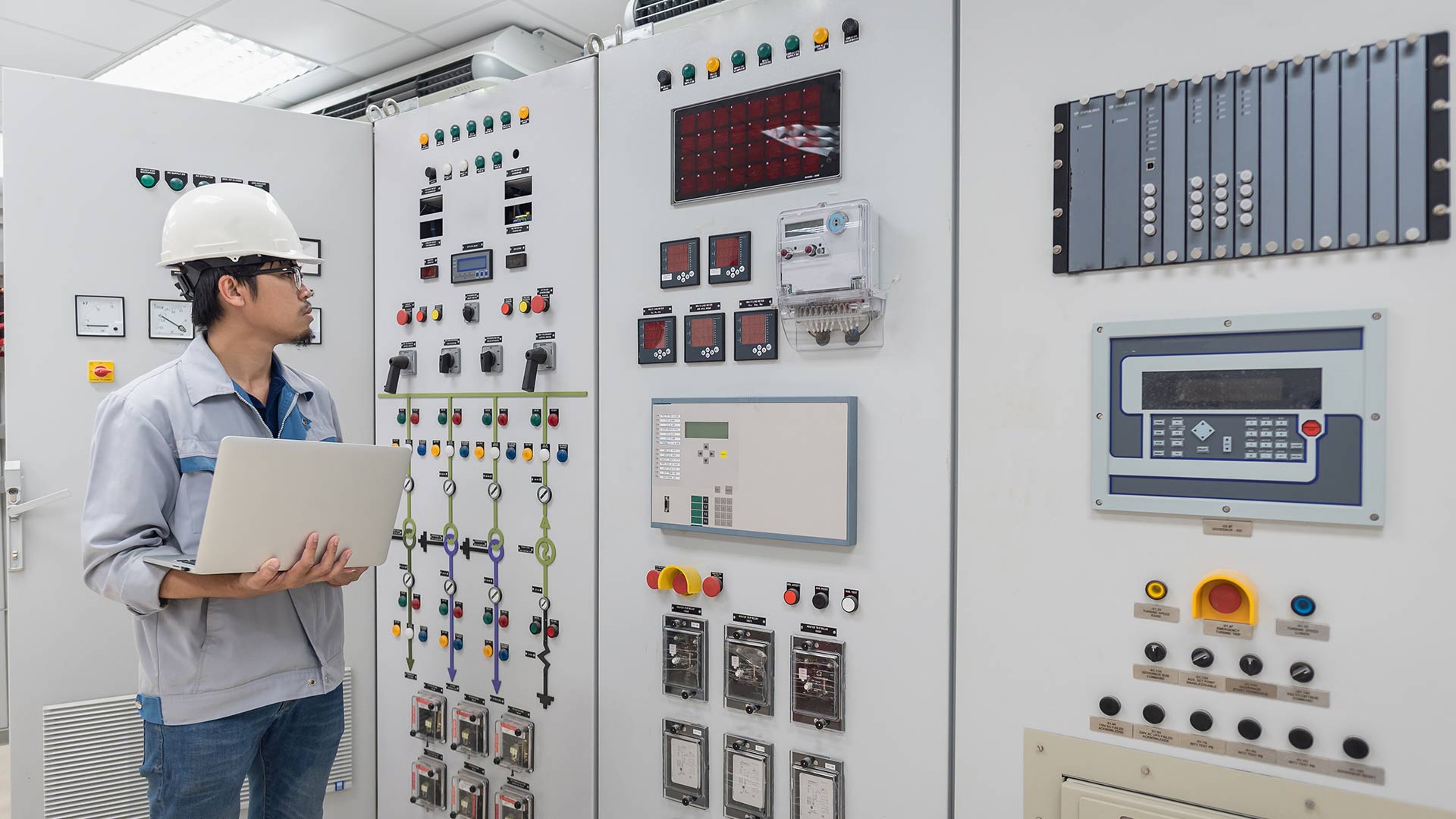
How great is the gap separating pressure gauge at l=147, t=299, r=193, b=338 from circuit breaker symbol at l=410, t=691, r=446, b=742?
136 centimetres

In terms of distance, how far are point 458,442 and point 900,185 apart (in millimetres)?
1521

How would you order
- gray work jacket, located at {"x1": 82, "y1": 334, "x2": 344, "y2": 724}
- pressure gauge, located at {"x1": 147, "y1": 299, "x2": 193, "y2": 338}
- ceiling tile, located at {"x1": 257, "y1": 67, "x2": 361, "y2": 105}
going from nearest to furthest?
gray work jacket, located at {"x1": 82, "y1": 334, "x2": 344, "y2": 724}, pressure gauge, located at {"x1": 147, "y1": 299, "x2": 193, "y2": 338}, ceiling tile, located at {"x1": 257, "y1": 67, "x2": 361, "y2": 105}

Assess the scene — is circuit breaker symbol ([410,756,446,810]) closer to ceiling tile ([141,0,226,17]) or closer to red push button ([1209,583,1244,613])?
red push button ([1209,583,1244,613])

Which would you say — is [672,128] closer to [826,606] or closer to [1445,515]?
[826,606]

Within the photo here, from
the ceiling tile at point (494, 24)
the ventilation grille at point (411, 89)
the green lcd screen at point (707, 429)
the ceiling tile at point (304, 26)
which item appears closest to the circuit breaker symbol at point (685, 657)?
the green lcd screen at point (707, 429)

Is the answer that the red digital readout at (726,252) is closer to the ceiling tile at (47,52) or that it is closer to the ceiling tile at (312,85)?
the ceiling tile at (312,85)

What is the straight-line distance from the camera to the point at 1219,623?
1.35 meters

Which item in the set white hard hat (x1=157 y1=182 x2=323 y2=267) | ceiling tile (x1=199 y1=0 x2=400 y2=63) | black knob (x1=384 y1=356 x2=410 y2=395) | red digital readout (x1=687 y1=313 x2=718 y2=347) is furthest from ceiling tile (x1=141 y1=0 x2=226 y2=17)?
red digital readout (x1=687 y1=313 x2=718 y2=347)

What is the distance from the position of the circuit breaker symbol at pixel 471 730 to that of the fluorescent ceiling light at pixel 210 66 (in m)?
3.07

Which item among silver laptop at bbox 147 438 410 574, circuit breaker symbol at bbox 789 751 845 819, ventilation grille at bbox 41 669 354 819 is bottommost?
ventilation grille at bbox 41 669 354 819

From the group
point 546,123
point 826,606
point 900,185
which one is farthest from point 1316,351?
point 546,123

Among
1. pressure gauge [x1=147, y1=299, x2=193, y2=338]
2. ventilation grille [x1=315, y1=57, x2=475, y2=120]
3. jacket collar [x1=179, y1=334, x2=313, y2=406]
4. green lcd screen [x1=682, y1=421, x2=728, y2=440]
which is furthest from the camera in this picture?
ventilation grille [x1=315, y1=57, x2=475, y2=120]

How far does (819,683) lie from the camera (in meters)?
1.73

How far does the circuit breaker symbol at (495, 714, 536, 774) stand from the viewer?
2203 millimetres
